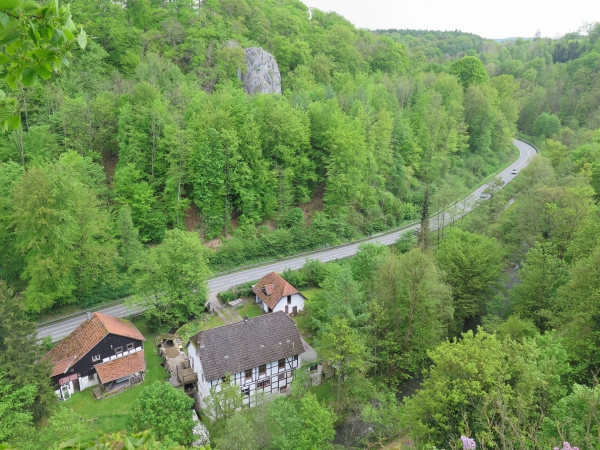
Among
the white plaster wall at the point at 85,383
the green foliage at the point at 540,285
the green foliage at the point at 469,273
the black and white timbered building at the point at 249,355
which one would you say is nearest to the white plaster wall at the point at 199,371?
the black and white timbered building at the point at 249,355

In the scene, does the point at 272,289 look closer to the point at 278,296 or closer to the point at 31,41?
the point at 278,296

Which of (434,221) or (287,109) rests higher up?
(287,109)

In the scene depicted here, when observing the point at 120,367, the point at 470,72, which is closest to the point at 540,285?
the point at 120,367

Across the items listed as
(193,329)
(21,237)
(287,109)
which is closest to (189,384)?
(193,329)

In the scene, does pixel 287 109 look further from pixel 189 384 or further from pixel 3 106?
pixel 3 106

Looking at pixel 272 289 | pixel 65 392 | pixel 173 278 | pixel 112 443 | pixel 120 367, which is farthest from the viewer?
pixel 272 289

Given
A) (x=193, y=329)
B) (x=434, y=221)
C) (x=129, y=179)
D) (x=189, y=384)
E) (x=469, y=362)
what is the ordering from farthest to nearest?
(x=434, y=221) → (x=129, y=179) → (x=193, y=329) → (x=189, y=384) → (x=469, y=362)
